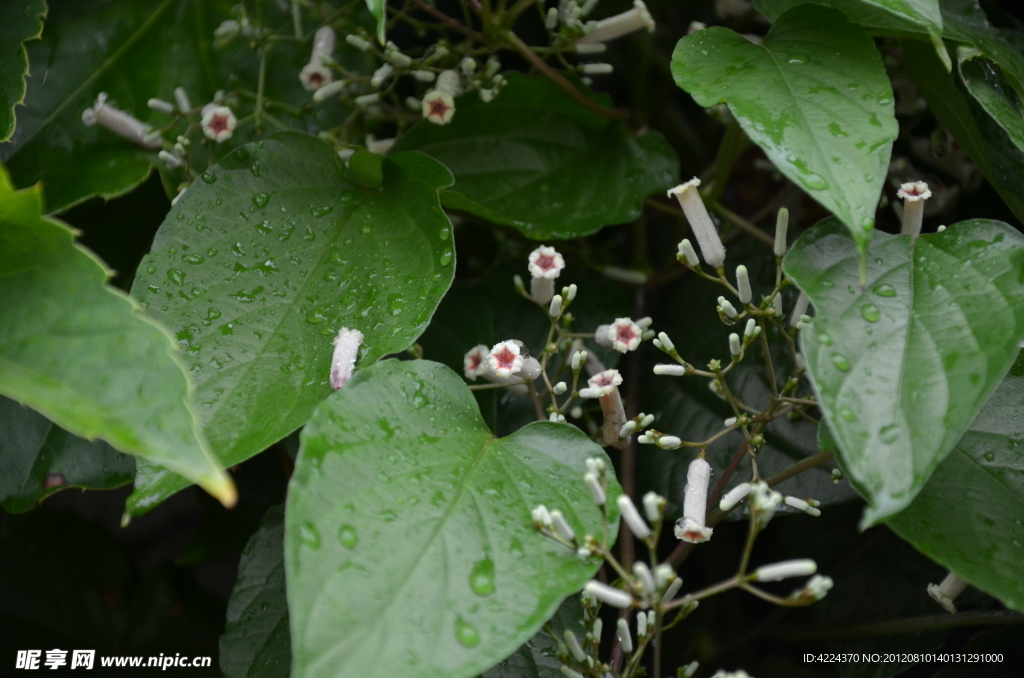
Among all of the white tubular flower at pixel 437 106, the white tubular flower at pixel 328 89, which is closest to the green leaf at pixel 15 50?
the white tubular flower at pixel 328 89

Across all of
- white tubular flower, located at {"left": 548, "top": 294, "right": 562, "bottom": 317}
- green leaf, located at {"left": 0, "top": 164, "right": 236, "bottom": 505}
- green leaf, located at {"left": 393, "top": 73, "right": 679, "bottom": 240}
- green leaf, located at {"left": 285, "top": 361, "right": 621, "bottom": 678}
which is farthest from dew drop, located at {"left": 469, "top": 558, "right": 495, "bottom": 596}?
green leaf, located at {"left": 393, "top": 73, "right": 679, "bottom": 240}

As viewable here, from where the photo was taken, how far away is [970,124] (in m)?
0.64

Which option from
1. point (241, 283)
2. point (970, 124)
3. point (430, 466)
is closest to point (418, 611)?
point (430, 466)

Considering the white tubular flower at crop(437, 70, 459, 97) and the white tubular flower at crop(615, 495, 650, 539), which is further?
the white tubular flower at crop(437, 70, 459, 97)

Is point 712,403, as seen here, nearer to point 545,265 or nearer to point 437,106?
point 545,265

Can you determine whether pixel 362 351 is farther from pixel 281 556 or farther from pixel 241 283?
pixel 281 556

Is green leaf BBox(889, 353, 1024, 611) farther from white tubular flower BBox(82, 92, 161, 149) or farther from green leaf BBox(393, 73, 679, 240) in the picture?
white tubular flower BBox(82, 92, 161, 149)

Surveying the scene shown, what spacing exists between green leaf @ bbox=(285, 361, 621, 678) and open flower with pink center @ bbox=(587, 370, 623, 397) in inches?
2.3

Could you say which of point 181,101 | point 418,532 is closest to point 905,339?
point 418,532

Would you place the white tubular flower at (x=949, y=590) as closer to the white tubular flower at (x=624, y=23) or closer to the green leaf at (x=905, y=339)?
the green leaf at (x=905, y=339)

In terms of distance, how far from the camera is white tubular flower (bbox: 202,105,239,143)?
71 centimetres

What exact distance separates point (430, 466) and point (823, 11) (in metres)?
0.47

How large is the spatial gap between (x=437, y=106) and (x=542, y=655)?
0.50 metres

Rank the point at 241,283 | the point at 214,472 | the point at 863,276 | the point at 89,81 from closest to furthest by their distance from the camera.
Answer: the point at 214,472 < the point at 863,276 < the point at 241,283 < the point at 89,81
